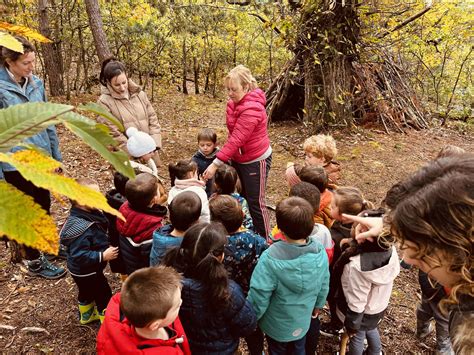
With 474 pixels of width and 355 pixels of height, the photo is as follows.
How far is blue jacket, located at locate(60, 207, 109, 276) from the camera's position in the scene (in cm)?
250

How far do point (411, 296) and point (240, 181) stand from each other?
2109 mm

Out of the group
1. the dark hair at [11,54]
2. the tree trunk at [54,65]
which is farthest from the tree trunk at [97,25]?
the dark hair at [11,54]

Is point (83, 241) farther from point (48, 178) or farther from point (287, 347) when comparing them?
point (48, 178)

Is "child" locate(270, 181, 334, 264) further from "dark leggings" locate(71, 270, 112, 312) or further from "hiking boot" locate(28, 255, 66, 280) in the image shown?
"hiking boot" locate(28, 255, 66, 280)

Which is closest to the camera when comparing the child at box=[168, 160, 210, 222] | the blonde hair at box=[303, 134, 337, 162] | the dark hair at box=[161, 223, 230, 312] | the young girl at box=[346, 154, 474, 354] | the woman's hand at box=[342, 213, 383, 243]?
the young girl at box=[346, 154, 474, 354]

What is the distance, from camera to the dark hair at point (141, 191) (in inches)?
99.3

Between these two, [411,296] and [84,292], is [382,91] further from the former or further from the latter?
[84,292]

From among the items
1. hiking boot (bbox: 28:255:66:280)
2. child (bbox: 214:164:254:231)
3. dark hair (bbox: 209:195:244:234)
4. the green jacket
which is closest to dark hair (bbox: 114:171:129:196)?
child (bbox: 214:164:254:231)

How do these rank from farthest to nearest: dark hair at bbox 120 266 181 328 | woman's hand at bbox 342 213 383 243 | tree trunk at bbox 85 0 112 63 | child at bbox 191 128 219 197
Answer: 1. tree trunk at bbox 85 0 112 63
2. child at bbox 191 128 219 197
3. woman's hand at bbox 342 213 383 243
4. dark hair at bbox 120 266 181 328

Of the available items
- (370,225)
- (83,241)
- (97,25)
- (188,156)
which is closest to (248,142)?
(370,225)

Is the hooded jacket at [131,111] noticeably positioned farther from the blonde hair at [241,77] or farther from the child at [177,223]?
the child at [177,223]

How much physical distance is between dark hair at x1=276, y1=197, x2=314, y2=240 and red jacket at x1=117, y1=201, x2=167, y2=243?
103 cm

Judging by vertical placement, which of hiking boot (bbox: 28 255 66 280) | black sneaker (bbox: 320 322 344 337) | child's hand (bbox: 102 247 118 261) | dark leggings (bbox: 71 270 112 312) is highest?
child's hand (bbox: 102 247 118 261)

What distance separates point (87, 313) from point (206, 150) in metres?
2.08
